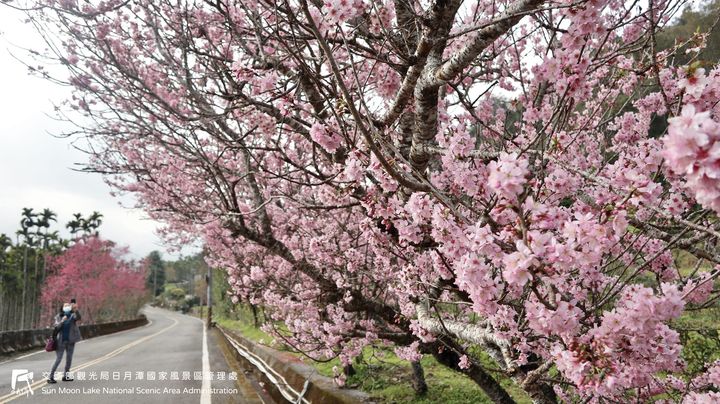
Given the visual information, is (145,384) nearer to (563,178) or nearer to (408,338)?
(408,338)

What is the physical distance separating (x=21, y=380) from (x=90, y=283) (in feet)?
98.1

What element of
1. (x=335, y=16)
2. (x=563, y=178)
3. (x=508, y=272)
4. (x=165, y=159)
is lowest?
(x=508, y=272)

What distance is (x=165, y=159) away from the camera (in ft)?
29.5

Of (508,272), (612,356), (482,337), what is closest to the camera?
(508,272)

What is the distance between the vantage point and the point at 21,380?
9023 mm

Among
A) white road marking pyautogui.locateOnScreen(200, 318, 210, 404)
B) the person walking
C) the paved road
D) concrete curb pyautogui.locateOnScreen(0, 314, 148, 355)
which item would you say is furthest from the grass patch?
concrete curb pyautogui.locateOnScreen(0, 314, 148, 355)

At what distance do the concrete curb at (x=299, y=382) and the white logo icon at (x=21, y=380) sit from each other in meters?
4.16

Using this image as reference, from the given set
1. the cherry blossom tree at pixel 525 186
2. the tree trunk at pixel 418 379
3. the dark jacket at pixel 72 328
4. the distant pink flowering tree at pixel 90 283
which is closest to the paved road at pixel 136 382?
the dark jacket at pixel 72 328

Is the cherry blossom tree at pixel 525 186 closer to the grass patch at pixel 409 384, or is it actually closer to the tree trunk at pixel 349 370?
the grass patch at pixel 409 384

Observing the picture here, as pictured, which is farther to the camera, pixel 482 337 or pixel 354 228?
pixel 354 228

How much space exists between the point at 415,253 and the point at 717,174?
119 inches

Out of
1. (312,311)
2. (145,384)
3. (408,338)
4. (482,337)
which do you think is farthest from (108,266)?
(482,337)

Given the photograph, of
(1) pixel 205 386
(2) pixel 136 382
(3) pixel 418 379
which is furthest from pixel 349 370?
(2) pixel 136 382

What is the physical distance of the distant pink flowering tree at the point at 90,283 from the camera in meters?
34.6
